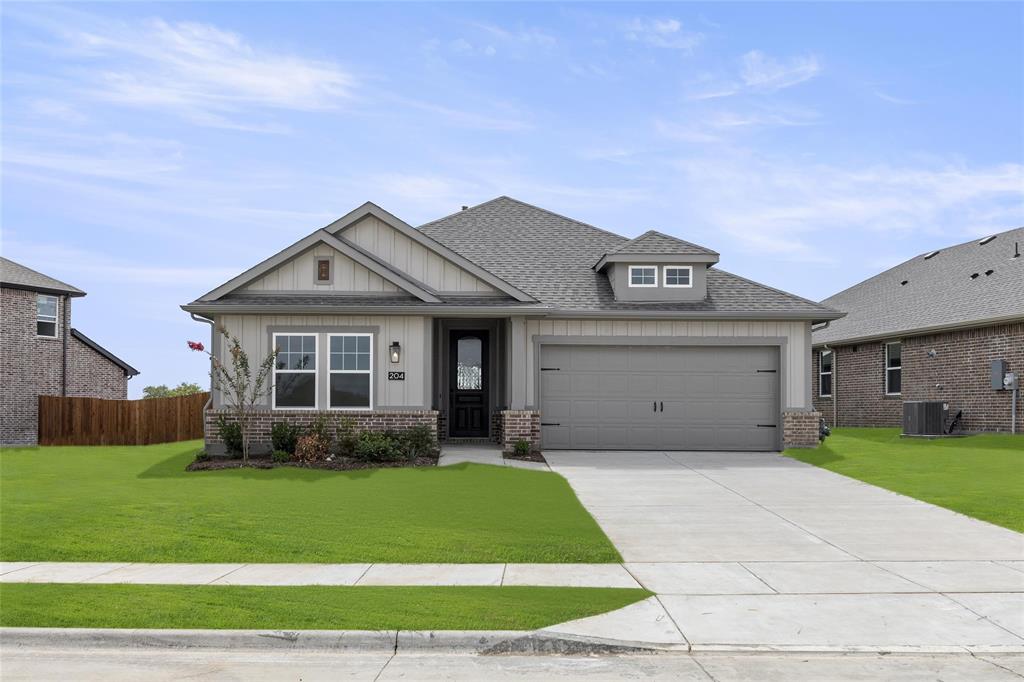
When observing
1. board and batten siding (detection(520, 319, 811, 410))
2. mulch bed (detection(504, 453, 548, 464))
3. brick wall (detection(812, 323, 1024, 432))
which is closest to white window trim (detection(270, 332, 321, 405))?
mulch bed (detection(504, 453, 548, 464))

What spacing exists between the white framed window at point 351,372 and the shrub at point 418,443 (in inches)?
48.9

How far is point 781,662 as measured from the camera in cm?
685

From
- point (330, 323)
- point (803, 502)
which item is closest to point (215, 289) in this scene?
point (330, 323)

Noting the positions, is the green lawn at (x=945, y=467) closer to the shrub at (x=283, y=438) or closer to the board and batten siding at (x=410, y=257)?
the board and batten siding at (x=410, y=257)

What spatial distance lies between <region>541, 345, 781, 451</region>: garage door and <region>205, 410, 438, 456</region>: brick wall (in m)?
3.32

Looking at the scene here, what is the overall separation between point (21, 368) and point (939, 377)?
28.9m

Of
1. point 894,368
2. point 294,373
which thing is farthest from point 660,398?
point 894,368

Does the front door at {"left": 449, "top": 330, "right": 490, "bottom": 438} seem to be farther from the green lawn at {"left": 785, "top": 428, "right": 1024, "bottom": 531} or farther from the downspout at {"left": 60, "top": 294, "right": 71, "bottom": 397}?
the downspout at {"left": 60, "top": 294, "right": 71, "bottom": 397}

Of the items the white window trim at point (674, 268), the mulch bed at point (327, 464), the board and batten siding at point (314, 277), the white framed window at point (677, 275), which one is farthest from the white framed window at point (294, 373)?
the white framed window at point (677, 275)

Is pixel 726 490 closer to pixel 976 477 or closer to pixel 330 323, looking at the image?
pixel 976 477

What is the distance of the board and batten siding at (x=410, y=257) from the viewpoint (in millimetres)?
21141

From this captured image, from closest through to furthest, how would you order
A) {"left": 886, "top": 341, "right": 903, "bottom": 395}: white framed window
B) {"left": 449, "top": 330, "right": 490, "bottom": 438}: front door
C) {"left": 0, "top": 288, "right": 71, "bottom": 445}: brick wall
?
{"left": 449, "top": 330, "right": 490, "bottom": 438}: front door
{"left": 0, "top": 288, "right": 71, "bottom": 445}: brick wall
{"left": 886, "top": 341, "right": 903, "bottom": 395}: white framed window

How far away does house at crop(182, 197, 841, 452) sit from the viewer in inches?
787

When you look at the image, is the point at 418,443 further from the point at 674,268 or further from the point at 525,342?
the point at 674,268
